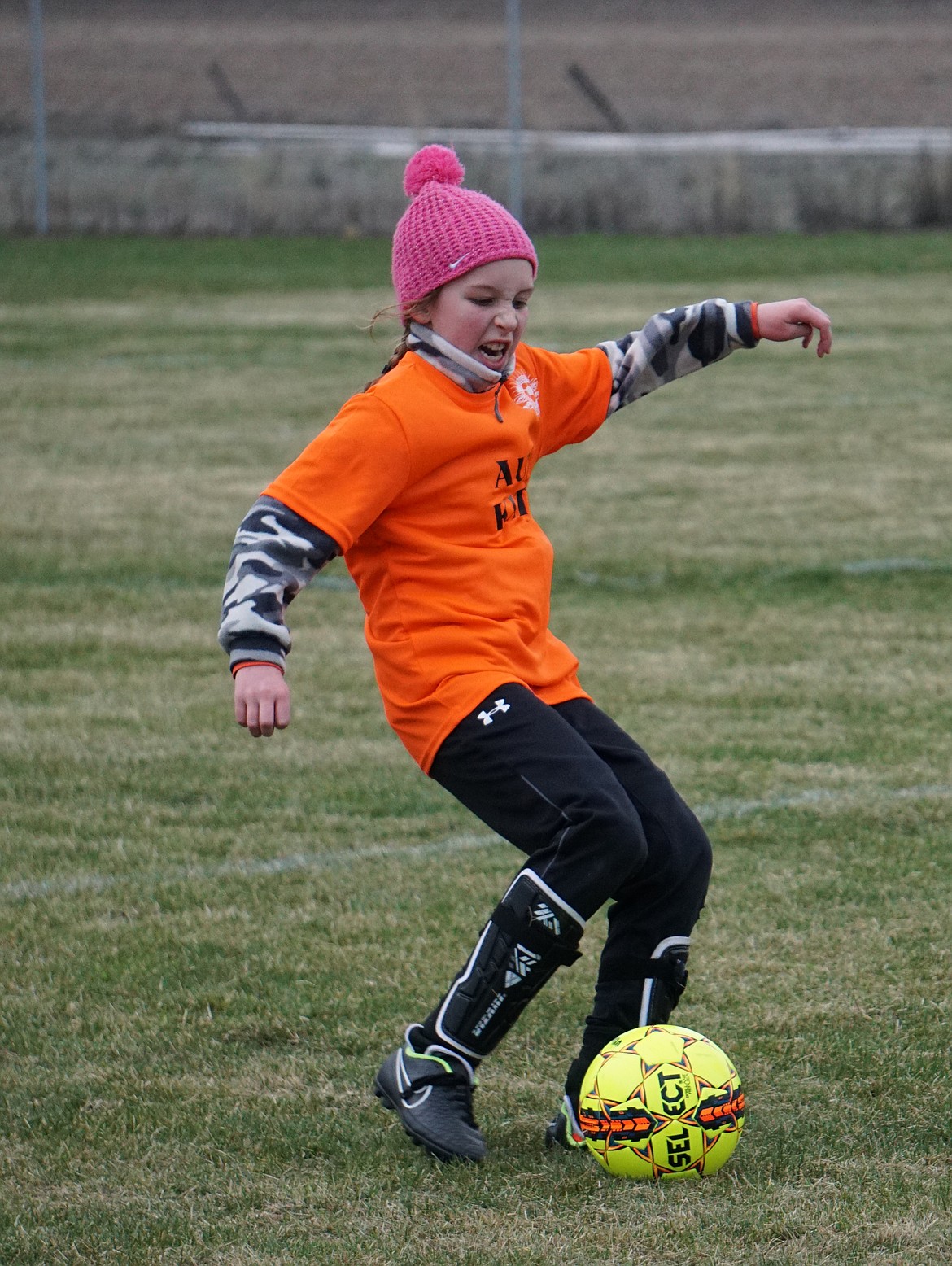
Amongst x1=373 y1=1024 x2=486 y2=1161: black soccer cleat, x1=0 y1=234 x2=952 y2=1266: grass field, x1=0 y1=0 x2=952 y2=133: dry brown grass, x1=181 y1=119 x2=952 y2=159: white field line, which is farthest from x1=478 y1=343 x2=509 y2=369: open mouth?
x1=0 y1=0 x2=952 y2=133: dry brown grass

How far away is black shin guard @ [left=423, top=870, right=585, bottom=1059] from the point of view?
300 centimetres

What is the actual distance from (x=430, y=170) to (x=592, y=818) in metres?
1.28

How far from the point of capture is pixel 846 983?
382 centimetres

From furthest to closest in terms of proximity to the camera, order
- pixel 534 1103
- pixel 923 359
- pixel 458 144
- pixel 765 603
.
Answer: pixel 458 144
pixel 923 359
pixel 765 603
pixel 534 1103

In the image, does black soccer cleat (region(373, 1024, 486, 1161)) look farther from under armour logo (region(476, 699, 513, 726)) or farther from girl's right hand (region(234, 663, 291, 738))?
girl's right hand (region(234, 663, 291, 738))

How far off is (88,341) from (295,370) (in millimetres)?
2322

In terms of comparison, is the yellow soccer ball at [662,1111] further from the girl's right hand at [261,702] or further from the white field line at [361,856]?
the white field line at [361,856]

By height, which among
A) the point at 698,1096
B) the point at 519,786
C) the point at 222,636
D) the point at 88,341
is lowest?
the point at 88,341

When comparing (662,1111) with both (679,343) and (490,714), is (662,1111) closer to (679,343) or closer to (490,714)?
(490,714)

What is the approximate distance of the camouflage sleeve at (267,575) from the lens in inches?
114

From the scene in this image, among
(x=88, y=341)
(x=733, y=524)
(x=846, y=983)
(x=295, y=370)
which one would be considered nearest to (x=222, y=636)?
(x=846, y=983)

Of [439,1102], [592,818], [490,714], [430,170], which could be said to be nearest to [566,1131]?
[439,1102]

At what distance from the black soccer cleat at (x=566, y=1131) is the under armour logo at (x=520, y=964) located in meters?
0.26

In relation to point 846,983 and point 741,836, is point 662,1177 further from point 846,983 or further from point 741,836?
point 741,836
